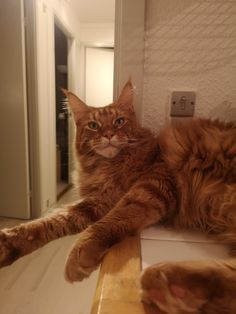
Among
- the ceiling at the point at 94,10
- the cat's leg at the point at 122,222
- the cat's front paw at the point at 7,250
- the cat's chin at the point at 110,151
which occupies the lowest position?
Answer: the cat's front paw at the point at 7,250

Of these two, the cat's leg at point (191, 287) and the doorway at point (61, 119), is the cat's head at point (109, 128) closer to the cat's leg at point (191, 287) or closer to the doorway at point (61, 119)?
the cat's leg at point (191, 287)

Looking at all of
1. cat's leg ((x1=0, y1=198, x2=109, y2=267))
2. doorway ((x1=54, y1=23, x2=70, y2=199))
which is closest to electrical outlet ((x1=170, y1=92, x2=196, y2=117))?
cat's leg ((x1=0, y1=198, x2=109, y2=267))

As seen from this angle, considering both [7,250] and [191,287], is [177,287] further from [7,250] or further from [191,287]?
[7,250]

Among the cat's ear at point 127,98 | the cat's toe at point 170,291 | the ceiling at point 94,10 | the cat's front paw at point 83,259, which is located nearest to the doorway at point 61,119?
the ceiling at point 94,10

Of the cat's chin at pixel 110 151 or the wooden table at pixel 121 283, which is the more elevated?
the cat's chin at pixel 110 151

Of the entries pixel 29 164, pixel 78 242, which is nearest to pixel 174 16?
pixel 78 242

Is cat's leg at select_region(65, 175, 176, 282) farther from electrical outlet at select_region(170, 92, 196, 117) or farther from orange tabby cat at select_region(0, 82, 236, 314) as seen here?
electrical outlet at select_region(170, 92, 196, 117)

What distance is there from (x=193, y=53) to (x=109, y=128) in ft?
1.35

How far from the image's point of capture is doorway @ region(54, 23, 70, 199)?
298cm

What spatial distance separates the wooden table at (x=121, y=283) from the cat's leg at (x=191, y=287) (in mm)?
25

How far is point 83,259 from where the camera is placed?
0.52m

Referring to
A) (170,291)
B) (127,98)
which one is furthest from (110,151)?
(170,291)

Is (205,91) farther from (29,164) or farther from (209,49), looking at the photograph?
(29,164)

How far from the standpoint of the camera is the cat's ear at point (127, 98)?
888 mm
